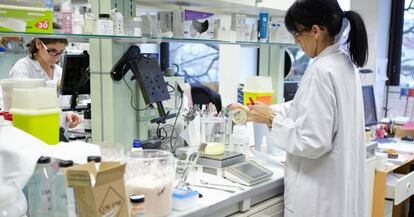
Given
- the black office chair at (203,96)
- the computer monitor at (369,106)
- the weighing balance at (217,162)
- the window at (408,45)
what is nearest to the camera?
the weighing balance at (217,162)

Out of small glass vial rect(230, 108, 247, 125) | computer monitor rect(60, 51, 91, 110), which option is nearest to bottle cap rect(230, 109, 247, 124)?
small glass vial rect(230, 108, 247, 125)

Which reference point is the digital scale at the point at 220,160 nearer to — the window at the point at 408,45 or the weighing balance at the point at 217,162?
the weighing balance at the point at 217,162

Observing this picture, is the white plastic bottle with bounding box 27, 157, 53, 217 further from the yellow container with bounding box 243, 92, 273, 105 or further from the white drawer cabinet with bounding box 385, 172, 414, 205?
the white drawer cabinet with bounding box 385, 172, 414, 205

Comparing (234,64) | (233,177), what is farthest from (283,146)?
(234,64)

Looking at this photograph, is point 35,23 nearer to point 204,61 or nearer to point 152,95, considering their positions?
point 152,95

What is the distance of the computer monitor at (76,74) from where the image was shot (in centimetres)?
215

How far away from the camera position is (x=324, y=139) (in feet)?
5.51

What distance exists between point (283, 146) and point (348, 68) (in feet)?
1.39

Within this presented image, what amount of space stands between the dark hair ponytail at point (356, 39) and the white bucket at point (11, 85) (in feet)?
4.21

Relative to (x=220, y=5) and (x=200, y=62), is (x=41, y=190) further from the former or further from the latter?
(x=200, y=62)

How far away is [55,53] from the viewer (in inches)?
105

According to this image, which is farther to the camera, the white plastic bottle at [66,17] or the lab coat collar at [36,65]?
the lab coat collar at [36,65]

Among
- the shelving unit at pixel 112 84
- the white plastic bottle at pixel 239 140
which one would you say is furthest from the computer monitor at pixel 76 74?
the white plastic bottle at pixel 239 140

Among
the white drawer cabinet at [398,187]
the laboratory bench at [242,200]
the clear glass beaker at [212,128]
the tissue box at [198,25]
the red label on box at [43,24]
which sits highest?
the tissue box at [198,25]
